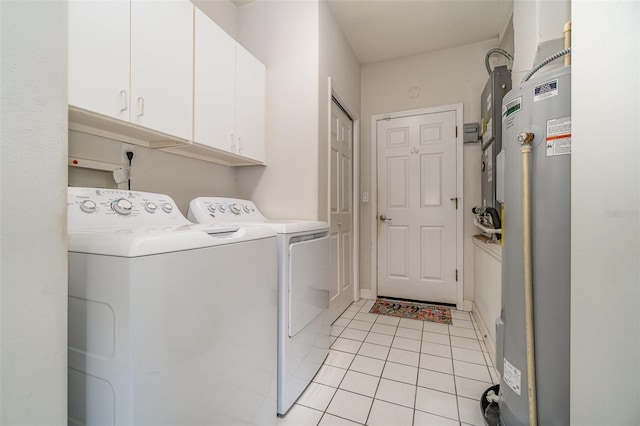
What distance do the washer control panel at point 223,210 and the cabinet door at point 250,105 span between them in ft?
1.15

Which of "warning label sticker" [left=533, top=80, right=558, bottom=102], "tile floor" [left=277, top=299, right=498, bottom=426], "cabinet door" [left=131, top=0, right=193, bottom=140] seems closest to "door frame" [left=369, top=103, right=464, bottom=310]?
"tile floor" [left=277, top=299, right=498, bottom=426]

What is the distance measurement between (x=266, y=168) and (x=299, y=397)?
1547mm

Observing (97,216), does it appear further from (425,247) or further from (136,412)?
(425,247)

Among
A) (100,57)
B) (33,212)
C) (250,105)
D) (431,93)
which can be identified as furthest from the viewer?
(431,93)

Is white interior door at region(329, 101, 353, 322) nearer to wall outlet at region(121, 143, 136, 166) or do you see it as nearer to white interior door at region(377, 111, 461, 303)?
white interior door at region(377, 111, 461, 303)

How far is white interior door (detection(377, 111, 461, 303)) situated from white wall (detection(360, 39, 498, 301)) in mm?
129

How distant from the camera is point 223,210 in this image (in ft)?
5.63

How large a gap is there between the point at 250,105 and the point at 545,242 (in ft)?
5.98

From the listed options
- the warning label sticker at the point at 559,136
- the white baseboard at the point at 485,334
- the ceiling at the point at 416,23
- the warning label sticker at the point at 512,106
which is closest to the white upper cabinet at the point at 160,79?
the ceiling at the point at 416,23

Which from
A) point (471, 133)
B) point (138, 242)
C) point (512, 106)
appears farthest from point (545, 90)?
point (471, 133)

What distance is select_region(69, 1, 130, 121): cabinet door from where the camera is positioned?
957 millimetres

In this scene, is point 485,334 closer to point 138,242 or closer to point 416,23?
point 138,242

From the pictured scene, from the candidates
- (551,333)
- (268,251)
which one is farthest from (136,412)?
(551,333)

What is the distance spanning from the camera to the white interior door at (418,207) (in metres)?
2.86
